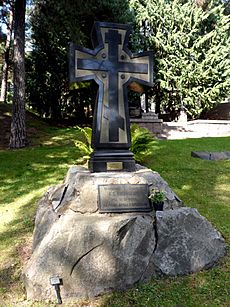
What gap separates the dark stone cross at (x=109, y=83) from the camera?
13.7ft

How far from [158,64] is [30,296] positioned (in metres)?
19.2

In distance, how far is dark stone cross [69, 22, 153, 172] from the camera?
418 cm

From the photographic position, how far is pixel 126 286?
10.7ft

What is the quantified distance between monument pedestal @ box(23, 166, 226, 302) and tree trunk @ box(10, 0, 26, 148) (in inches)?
276

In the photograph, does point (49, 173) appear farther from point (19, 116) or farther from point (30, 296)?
point (30, 296)

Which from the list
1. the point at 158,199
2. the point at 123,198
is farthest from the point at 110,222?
the point at 158,199

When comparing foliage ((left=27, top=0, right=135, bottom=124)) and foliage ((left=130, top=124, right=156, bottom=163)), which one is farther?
foliage ((left=27, top=0, right=135, bottom=124))

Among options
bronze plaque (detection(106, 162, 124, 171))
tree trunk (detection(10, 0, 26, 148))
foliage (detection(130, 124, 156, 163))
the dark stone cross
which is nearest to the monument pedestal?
bronze plaque (detection(106, 162, 124, 171))

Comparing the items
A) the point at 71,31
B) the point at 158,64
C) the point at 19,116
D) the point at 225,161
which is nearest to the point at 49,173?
the point at 19,116

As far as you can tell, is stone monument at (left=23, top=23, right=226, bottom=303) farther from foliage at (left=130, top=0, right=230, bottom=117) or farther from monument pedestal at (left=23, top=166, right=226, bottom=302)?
foliage at (left=130, top=0, right=230, bottom=117)

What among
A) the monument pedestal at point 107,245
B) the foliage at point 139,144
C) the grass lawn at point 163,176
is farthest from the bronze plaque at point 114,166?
the foliage at point 139,144

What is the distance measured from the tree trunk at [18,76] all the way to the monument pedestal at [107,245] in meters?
7.02

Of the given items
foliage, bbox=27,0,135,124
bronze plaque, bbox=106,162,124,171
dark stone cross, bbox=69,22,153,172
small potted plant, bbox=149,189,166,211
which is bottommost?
small potted plant, bbox=149,189,166,211

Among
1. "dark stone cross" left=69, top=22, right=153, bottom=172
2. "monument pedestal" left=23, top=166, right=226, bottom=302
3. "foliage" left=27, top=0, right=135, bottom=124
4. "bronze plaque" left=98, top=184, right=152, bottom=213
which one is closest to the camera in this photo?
"monument pedestal" left=23, top=166, right=226, bottom=302
